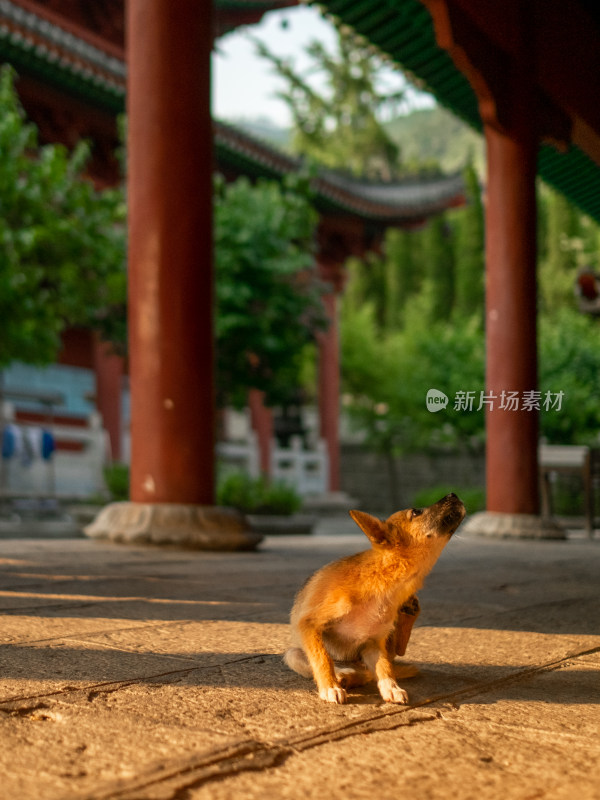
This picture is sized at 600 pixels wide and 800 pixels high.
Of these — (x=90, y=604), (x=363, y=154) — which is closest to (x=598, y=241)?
(x=363, y=154)

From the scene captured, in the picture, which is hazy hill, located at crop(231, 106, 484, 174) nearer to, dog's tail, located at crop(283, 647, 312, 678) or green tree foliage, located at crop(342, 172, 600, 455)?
green tree foliage, located at crop(342, 172, 600, 455)

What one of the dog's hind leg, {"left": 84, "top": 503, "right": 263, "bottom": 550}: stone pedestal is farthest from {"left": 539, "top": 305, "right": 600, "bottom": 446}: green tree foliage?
the dog's hind leg

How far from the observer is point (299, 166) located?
612 inches

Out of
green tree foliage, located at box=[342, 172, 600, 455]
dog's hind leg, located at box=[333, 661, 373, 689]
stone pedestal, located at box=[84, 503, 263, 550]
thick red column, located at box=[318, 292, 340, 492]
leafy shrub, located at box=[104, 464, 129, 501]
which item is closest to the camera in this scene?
dog's hind leg, located at box=[333, 661, 373, 689]

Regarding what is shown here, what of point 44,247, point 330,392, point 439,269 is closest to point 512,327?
point 44,247

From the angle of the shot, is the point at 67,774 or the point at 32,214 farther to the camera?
the point at 32,214

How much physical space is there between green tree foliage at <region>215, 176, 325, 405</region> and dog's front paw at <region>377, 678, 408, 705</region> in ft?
28.3

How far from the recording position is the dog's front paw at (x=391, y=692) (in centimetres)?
183

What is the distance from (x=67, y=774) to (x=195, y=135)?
439 cm

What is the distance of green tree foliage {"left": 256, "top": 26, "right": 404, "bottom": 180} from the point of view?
33125mm

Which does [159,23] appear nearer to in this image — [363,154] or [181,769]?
[181,769]

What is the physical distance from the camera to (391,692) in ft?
6.06

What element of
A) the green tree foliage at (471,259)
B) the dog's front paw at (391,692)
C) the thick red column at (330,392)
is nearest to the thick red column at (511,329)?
the dog's front paw at (391,692)

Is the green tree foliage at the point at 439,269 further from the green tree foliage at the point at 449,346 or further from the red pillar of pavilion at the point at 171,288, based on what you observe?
the red pillar of pavilion at the point at 171,288
